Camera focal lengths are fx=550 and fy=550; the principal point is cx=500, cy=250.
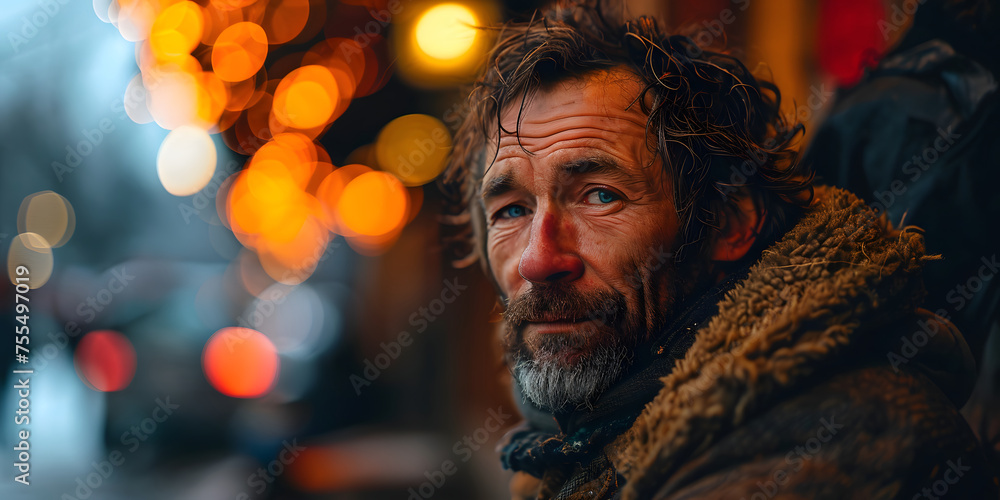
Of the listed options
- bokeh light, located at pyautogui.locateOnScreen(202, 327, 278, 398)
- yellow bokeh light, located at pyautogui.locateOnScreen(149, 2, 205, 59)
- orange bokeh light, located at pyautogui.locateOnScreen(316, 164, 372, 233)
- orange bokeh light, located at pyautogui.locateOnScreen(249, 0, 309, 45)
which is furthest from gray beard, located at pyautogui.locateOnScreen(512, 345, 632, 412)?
orange bokeh light, located at pyautogui.locateOnScreen(316, 164, 372, 233)

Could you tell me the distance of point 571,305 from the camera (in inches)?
47.1

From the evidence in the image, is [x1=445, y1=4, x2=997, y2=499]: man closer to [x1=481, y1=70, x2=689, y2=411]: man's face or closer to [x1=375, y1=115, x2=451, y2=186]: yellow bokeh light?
[x1=481, y1=70, x2=689, y2=411]: man's face

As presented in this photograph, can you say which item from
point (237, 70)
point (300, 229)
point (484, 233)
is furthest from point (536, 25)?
point (300, 229)

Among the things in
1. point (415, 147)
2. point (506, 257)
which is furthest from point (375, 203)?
point (506, 257)

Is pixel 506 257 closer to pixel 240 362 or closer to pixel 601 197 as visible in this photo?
pixel 601 197

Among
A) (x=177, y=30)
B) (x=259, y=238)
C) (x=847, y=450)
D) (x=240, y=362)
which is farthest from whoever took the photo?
(x=259, y=238)

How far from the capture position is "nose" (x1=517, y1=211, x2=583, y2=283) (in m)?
1.18

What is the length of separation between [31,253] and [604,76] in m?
2.23

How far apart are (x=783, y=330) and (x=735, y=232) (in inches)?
13.2

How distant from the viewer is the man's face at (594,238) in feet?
3.90

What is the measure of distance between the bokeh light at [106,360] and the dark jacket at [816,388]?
3326 mm

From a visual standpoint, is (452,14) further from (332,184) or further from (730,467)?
(332,184)

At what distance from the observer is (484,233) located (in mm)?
1558

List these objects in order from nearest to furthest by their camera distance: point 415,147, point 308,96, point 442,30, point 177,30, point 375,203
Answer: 1. point 442,30
2. point 415,147
3. point 177,30
4. point 308,96
5. point 375,203
